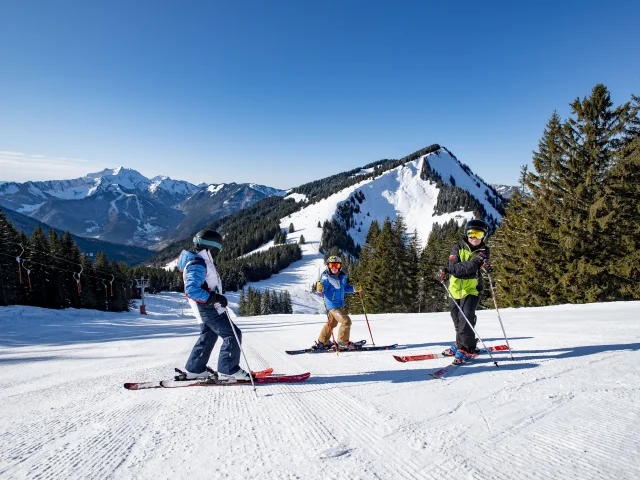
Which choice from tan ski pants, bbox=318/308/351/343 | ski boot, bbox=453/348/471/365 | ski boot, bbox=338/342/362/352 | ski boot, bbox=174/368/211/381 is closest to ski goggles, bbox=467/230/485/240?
ski boot, bbox=453/348/471/365

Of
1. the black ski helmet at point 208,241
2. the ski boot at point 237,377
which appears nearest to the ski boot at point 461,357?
the ski boot at point 237,377

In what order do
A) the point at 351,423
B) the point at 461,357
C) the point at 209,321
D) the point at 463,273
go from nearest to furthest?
the point at 351,423 < the point at 209,321 < the point at 461,357 < the point at 463,273

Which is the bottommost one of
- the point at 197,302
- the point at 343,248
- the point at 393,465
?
the point at 393,465

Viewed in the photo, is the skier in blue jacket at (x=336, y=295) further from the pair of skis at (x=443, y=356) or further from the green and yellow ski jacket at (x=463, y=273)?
the green and yellow ski jacket at (x=463, y=273)

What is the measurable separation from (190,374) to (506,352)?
17.8 feet

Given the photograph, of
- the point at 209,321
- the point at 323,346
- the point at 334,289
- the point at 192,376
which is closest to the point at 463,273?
the point at 334,289

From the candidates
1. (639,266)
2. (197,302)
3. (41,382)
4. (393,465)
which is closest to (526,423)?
(393,465)

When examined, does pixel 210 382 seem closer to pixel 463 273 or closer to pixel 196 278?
pixel 196 278

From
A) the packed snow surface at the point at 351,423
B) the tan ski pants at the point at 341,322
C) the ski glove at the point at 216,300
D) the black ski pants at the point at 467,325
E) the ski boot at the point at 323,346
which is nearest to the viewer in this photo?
the packed snow surface at the point at 351,423

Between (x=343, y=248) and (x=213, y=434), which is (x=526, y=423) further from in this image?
(x=343, y=248)

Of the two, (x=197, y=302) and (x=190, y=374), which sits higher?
(x=197, y=302)

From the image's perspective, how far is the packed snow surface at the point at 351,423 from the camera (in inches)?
→ 91.7

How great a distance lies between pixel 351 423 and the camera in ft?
10.2

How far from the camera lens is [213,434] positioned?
2.94 metres
